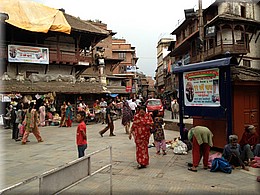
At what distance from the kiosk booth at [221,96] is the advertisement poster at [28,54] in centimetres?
1665

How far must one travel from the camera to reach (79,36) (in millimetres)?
26625

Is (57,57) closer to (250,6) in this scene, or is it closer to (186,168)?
(186,168)

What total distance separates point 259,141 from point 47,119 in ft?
48.2

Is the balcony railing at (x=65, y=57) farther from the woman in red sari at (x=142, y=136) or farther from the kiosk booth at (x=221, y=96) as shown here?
the woman in red sari at (x=142, y=136)

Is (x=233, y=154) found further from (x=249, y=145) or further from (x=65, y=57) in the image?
(x=65, y=57)

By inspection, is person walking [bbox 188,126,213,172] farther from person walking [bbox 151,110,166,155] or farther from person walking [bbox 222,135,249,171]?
person walking [bbox 151,110,166,155]

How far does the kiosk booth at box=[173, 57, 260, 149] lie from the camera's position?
752 cm

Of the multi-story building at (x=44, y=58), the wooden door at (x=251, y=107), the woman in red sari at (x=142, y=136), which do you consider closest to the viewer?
the woman in red sari at (x=142, y=136)

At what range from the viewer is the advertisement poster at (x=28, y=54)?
70.9 ft

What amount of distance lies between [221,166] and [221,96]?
203 centimetres

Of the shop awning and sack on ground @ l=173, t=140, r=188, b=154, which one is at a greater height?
the shop awning

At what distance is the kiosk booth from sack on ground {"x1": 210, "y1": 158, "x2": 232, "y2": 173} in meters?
1.09

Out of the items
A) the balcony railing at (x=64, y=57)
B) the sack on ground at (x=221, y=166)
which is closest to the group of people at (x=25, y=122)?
the sack on ground at (x=221, y=166)

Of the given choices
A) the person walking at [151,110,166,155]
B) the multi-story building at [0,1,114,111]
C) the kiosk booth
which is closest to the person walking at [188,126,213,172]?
the kiosk booth
